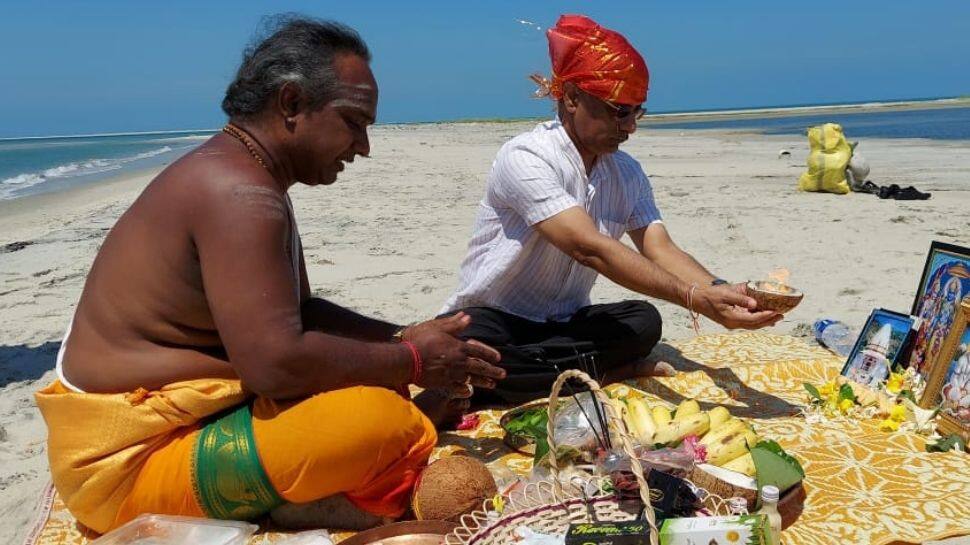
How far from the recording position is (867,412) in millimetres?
3617

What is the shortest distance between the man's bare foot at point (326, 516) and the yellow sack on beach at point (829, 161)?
9.99m

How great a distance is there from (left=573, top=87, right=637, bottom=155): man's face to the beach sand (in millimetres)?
1931

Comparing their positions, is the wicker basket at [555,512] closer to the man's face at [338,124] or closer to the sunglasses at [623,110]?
the man's face at [338,124]

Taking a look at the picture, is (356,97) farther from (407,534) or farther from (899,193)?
(899,193)

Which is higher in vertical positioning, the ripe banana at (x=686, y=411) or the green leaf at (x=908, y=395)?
the ripe banana at (x=686, y=411)

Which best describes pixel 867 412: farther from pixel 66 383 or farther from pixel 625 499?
pixel 66 383

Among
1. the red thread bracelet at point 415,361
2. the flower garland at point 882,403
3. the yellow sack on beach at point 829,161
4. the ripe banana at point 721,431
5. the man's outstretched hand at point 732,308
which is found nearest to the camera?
the red thread bracelet at point 415,361

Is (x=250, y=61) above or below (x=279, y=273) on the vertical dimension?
above

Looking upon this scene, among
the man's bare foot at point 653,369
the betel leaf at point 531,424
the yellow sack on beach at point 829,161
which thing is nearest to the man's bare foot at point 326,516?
the betel leaf at point 531,424

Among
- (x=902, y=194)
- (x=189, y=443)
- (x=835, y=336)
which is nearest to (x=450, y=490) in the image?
(x=189, y=443)

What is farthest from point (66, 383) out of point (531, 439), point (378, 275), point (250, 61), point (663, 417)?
point (378, 275)

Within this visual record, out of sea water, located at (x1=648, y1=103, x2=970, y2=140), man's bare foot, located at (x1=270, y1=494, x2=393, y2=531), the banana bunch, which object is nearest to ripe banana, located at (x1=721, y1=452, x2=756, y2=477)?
the banana bunch

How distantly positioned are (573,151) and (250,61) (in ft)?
5.79

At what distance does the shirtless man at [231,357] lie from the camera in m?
2.37
